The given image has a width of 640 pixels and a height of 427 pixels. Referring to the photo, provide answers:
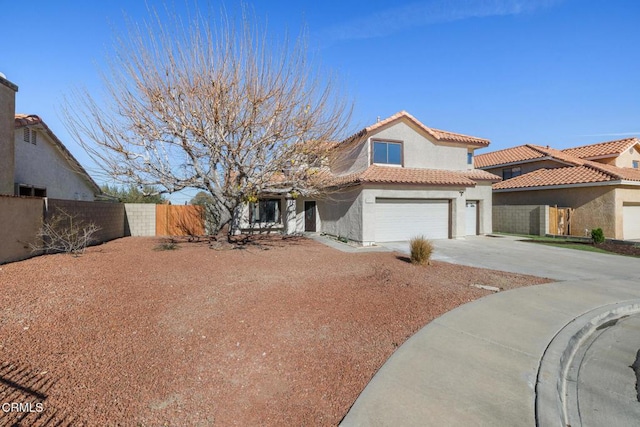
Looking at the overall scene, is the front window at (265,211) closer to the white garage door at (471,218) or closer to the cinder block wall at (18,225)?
the cinder block wall at (18,225)

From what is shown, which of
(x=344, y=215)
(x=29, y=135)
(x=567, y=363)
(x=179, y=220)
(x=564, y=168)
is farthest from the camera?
(x=564, y=168)

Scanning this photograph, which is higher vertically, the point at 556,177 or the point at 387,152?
Result: the point at 387,152

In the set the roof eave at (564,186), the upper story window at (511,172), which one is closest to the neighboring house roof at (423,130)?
the roof eave at (564,186)

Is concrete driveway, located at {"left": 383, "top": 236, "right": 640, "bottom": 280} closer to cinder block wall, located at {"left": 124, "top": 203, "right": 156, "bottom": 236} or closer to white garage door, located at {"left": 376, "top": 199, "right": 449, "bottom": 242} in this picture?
white garage door, located at {"left": 376, "top": 199, "right": 449, "bottom": 242}

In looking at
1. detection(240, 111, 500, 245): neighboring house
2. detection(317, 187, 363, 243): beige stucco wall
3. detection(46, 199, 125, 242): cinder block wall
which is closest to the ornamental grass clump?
detection(240, 111, 500, 245): neighboring house

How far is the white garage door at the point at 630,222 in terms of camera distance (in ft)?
57.8

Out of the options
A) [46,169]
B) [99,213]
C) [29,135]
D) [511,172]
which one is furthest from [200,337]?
[511,172]

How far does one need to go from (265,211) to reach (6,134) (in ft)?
39.6

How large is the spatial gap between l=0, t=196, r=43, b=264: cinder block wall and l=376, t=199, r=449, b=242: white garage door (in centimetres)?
1301

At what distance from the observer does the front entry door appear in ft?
66.0

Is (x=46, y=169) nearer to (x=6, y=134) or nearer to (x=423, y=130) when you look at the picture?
(x=6, y=134)

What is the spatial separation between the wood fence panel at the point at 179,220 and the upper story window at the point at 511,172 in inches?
950

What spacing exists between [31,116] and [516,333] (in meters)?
19.2

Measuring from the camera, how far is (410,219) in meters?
15.8
